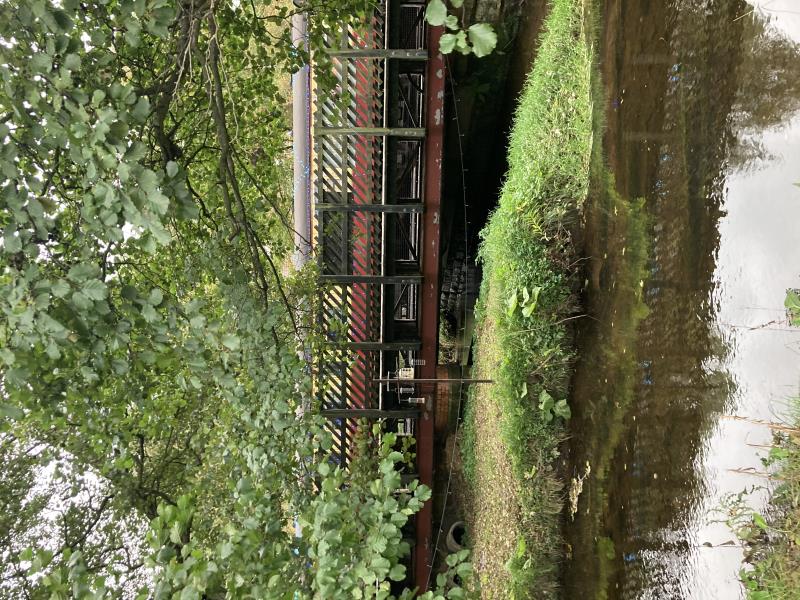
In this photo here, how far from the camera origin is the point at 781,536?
420 cm

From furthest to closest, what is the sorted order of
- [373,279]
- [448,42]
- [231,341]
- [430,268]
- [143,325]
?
[430,268], [373,279], [143,325], [231,341], [448,42]

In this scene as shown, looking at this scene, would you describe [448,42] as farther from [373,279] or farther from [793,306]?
[373,279]

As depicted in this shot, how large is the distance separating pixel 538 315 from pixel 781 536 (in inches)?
125

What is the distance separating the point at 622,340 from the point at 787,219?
2044 mm

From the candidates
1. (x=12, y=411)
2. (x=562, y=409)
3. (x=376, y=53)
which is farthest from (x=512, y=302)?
(x=12, y=411)

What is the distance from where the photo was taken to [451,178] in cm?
1070

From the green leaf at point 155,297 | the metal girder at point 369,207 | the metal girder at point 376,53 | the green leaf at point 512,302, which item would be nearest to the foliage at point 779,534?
the green leaf at point 512,302

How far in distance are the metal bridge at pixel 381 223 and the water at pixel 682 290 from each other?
2625 millimetres

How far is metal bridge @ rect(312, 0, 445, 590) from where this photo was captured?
791 centimetres

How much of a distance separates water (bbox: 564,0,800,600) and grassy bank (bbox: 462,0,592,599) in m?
0.28

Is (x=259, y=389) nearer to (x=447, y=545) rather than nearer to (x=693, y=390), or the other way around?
(x=693, y=390)

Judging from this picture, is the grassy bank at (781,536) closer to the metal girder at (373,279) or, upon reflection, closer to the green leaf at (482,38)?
the green leaf at (482,38)

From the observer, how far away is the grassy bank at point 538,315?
6.61m

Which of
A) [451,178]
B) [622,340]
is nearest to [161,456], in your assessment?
[622,340]
